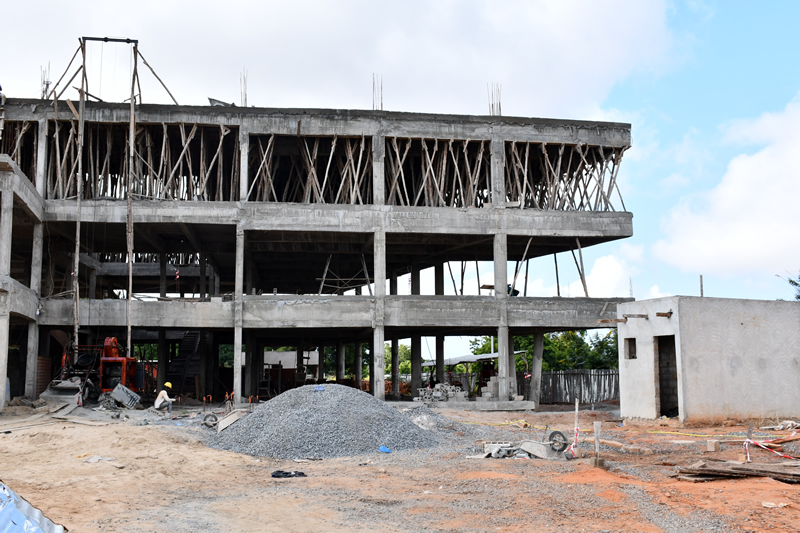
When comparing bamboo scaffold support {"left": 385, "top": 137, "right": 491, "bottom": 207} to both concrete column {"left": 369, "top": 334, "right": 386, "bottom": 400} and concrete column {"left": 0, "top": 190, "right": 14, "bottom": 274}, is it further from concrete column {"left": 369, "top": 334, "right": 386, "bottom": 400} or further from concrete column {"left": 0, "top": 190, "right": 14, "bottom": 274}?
concrete column {"left": 0, "top": 190, "right": 14, "bottom": 274}

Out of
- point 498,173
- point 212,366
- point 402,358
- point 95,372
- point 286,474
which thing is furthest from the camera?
point 402,358

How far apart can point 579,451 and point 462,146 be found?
1914 cm

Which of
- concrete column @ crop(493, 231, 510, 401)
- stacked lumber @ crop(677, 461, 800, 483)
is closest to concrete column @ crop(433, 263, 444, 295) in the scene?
concrete column @ crop(493, 231, 510, 401)

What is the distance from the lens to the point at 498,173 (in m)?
30.3

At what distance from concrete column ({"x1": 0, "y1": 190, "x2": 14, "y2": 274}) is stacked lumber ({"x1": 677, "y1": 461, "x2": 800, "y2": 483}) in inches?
845

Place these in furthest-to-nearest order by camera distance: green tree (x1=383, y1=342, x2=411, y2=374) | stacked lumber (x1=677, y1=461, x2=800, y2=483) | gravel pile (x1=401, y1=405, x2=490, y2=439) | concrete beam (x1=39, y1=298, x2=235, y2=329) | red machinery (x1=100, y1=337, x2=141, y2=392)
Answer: green tree (x1=383, y1=342, x2=411, y2=374)
concrete beam (x1=39, y1=298, x2=235, y2=329)
red machinery (x1=100, y1=337, x2=141, y2=392)
gravel pile (x1=401, y1=405, x2=490, y2=439)
stacked lumber (x1=677, y1=461, x2=800, y2=483)

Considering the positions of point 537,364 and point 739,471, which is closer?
point 739,471

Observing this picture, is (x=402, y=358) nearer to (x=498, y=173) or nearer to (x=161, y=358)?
(x=161, y=358)

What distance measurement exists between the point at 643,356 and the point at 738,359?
282 cm

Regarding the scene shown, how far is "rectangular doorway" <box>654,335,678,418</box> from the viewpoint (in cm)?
2431

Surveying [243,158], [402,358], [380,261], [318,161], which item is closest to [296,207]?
[243,158]

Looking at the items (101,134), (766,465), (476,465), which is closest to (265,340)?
(101,134)

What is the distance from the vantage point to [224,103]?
1277 inches

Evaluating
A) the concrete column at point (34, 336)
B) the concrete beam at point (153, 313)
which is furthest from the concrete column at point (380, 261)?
the concrete column at point (34, 336)
